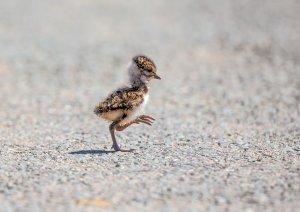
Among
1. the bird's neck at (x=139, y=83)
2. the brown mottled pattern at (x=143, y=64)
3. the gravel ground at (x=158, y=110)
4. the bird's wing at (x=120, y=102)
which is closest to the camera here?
the gravel ground at (x=158, y=110)

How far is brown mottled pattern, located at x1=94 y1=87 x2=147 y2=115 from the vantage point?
916cm

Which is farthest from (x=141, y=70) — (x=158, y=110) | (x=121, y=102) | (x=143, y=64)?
(x=158, y=110)

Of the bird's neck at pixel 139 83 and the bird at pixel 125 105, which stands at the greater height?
the bird's neck at pixel 139 83

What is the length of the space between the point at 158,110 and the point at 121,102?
3.58 metres

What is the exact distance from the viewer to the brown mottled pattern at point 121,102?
361 inches

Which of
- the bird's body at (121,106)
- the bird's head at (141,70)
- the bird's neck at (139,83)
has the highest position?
the bird's head at (141,70)

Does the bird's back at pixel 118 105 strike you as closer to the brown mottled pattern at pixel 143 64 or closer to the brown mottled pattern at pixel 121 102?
the brown mottled pattern at pixel 121 102

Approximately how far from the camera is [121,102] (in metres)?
9.19

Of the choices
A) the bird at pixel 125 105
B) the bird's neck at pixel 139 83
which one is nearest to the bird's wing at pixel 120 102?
the bird at pixel 125 105

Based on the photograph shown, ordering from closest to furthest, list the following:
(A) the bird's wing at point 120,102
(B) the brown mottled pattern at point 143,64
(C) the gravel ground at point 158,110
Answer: (C) the gravel ground at point 158,110 < (A) the bird's wing at point 120,102 < (B) the brown mottled pattern at point 143,64

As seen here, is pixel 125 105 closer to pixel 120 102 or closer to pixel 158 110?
pixel 120 102

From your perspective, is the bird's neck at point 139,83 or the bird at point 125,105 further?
the bird's neck at point 139,83

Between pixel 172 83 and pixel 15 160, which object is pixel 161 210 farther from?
pixel 172 83

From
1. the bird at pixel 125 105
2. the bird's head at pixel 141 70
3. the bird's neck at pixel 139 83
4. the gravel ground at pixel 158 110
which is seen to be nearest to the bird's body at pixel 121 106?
the bird at pixel 125 105
